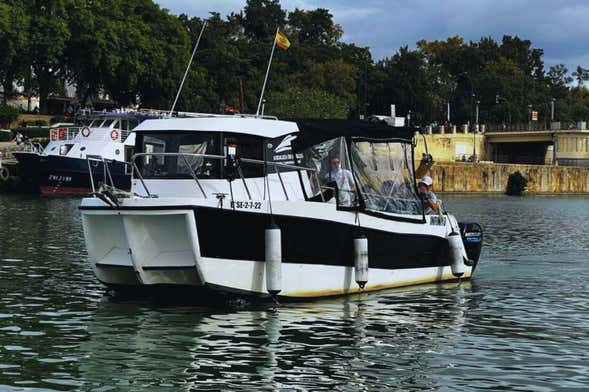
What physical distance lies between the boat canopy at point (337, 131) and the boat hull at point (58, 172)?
44.2 metres

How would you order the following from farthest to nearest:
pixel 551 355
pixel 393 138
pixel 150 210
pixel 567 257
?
pixel 567 257 < pixel 393 138 < pixel 150 210 < pixel 551 355

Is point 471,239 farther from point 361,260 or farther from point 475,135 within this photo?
point 475,135

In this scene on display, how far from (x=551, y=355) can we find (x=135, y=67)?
80339 mm

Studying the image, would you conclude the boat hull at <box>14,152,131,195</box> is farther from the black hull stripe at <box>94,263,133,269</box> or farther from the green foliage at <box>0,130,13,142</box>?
the black hull stripe at <box>94,263,133,269</box>

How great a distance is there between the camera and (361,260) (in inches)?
816

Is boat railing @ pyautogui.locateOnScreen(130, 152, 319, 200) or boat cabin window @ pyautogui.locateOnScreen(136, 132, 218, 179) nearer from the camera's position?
boat railing @ pyautogui.locateOnScreen(130, 152, 319, 200)

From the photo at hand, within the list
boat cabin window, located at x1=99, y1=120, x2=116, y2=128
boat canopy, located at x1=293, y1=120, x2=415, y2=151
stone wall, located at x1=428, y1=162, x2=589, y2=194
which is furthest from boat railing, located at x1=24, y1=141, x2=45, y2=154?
boat canopy, located at x1=293, y1=120, x2=415, y2=151

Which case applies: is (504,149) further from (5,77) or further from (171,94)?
(5,77)

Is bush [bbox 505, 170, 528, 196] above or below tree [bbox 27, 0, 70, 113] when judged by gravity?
below

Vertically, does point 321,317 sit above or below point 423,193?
below

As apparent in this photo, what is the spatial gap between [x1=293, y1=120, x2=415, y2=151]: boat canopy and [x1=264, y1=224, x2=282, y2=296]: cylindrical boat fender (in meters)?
2.80

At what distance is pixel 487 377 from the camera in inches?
575

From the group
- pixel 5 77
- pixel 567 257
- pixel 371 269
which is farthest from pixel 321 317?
pixel 5 77

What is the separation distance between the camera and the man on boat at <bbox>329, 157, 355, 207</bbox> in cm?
2061
